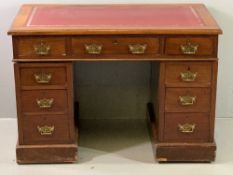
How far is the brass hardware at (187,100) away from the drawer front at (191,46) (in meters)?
0.22

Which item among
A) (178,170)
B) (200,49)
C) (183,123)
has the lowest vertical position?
(178,170)

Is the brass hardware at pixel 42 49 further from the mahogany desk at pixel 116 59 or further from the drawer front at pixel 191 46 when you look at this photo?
the drawer front at pixel 191 46

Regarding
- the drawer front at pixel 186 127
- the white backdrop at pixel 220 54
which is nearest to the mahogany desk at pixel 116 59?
the drawer front at pixel 186 127

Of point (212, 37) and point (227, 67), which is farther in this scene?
point (227, 67)

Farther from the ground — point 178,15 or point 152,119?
point 178,15

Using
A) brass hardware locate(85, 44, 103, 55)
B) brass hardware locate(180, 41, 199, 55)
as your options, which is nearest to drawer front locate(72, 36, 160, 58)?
brass hardware locate(85, 44, 103, 55)

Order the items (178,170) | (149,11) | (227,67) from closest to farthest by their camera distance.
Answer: (178,170)
(149,11)
(227,67)

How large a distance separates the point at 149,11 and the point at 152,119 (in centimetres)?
59

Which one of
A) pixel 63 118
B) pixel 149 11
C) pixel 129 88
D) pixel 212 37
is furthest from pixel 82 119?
pixel 212 37

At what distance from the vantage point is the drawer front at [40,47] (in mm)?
2646

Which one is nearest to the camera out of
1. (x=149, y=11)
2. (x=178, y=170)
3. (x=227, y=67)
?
(x=178, y=170)

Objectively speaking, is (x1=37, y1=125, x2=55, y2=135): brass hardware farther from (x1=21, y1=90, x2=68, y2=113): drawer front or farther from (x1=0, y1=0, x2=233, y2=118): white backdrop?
(x1=0, y1=0, x2=233, y2=118): white backdrop

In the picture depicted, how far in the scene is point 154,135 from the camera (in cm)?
294

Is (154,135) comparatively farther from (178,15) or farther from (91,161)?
(178,15)
